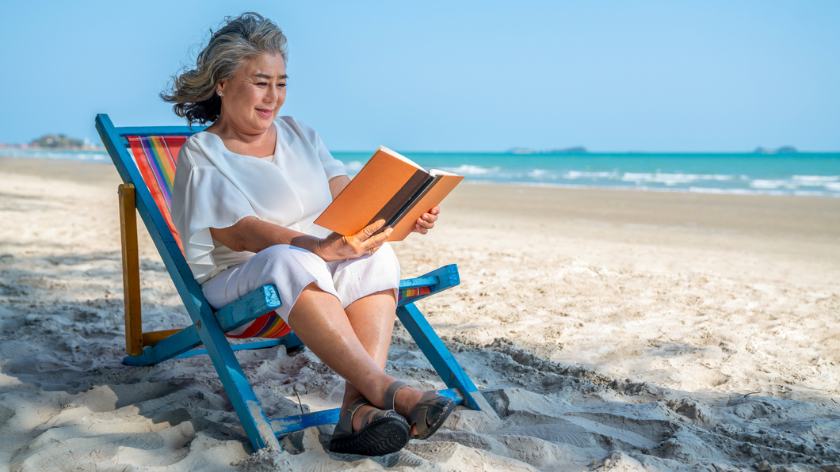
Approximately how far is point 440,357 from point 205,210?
1022 mm

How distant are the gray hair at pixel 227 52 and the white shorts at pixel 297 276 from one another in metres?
0.69

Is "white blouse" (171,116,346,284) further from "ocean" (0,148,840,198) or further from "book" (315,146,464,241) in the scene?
"ocean" (0,148,840,198)

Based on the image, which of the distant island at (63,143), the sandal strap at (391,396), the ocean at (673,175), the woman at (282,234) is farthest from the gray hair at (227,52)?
the distant island at (63,143)

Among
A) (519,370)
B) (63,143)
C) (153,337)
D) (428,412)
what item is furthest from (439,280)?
(63,143)

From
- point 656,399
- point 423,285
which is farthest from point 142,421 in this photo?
point 656,399

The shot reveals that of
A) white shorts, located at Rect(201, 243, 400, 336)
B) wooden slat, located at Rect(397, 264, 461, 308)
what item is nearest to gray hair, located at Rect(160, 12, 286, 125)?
white shorts, located at Rect(201, 243, 400, 336)

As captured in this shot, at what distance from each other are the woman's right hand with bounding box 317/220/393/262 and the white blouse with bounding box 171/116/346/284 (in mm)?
317

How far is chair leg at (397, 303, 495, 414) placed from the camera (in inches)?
87.1

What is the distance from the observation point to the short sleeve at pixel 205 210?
6.42ft

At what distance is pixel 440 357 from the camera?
2.30 metres

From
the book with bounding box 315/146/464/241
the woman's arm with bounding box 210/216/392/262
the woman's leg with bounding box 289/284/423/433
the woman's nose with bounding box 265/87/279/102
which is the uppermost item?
the woman's nose with bounding box 265/87/279/102

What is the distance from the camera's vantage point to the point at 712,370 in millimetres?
2619

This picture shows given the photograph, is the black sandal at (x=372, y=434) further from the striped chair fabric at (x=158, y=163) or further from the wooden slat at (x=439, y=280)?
the striped chair fabric at (x=158, y=163)

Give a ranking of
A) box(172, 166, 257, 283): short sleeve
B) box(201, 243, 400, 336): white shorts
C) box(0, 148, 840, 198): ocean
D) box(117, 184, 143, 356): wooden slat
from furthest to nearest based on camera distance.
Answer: box(0, 148, 840, 198): ocean → box(117, 184, 143, 356): wooden slat → box(172, 166, 257, 283): short sleeve → box(201, 243, 400, 336): white shorts
